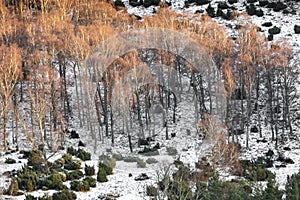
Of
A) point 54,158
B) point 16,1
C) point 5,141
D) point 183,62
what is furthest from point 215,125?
point 16,1

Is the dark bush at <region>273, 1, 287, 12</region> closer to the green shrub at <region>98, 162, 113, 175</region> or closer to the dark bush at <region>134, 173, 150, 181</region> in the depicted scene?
the dark bush at <region>134, 173, 150, 181</region>

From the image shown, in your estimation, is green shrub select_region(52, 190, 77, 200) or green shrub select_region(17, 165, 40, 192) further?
green shrub select_region(17, 165, 40, 192)

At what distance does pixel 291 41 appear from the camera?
3316cm

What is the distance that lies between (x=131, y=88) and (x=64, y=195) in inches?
184

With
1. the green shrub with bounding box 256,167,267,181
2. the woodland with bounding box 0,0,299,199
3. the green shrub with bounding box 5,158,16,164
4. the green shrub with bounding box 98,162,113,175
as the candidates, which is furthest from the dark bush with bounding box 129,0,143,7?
the green shrub with bounding box 256,167,267,181

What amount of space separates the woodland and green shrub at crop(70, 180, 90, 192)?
5.29 feet

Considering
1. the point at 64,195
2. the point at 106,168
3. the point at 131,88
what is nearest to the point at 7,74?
the point at 106,168

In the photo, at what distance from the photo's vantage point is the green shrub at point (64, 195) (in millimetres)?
17203

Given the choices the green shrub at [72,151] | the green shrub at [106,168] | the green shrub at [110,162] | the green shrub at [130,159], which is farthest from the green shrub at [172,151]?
the green shrub at [72,151]

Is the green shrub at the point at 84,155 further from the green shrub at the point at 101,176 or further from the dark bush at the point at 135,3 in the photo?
the dark bush at the point at 135,3

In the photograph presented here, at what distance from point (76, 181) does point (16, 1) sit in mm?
23630

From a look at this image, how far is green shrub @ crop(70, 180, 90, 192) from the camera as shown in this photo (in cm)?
1859

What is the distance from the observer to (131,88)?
18.8 m

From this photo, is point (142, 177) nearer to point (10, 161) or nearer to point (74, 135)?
point (10, 161)
